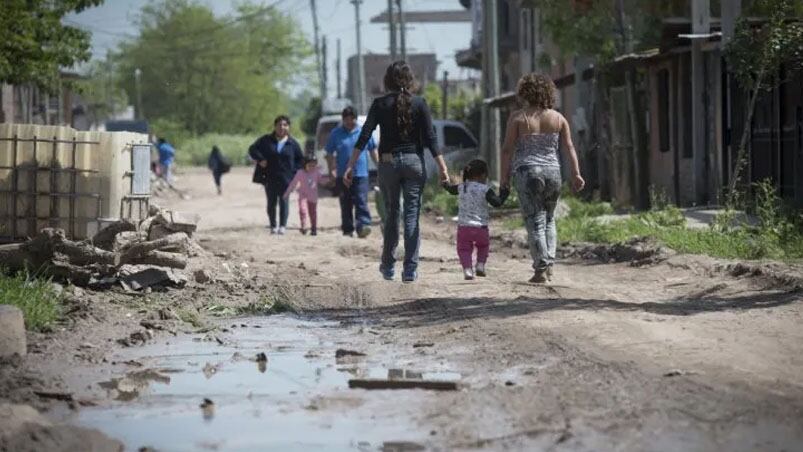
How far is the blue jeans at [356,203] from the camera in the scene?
68.0ft

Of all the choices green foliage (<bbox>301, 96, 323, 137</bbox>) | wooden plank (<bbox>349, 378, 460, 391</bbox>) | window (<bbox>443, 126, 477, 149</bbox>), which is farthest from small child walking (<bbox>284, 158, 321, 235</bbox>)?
green foliage (<bbox>301, 96, 323, 137</bbox>)

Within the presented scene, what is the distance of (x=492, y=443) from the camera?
6.28 meters

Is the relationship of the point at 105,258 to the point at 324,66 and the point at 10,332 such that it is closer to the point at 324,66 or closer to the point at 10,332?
the point at 10,332

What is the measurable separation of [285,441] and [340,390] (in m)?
1.30

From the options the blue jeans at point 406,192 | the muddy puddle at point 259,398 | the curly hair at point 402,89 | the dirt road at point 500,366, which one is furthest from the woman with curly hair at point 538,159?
the muddy puddle at point 259,398

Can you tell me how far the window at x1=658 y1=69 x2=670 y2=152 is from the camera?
29.9 meters

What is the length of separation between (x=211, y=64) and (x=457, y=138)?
271 feet

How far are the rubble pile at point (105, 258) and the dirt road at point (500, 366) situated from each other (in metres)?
0.42

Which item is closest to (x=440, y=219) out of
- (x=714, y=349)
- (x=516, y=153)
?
(x=516, y=153)

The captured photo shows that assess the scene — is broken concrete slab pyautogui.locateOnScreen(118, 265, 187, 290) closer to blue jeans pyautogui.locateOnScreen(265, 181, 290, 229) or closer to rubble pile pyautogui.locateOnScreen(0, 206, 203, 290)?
rubble pile pyautogui.locateOnScreen(0, 206, 203, 290)

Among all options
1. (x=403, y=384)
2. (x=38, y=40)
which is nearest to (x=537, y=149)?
(x=403, y=384)

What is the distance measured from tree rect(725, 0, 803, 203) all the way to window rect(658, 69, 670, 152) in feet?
28.5

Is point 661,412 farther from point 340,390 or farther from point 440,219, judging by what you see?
point 440,219

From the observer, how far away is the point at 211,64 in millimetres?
119438
